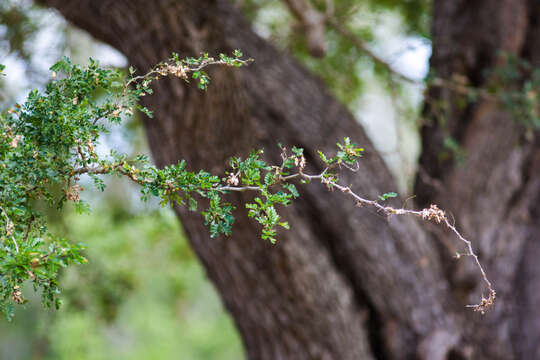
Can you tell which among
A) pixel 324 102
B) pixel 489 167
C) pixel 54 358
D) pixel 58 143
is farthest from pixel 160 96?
pixel 54 358

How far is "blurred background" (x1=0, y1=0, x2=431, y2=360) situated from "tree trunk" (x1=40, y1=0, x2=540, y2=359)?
0.19 metres

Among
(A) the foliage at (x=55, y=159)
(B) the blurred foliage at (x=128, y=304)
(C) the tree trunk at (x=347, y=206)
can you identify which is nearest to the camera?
(A) the foliage at (x=55, y=159)

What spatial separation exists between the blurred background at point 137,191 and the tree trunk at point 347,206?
0.19 meters

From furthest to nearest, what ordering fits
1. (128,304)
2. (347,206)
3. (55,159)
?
1. (128,304)
2. (347,206)
3. (55,159)

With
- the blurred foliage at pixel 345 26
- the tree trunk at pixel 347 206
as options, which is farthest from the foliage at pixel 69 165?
the blurred foliage at pixel 345 26

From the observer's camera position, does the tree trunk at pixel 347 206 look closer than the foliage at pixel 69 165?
No

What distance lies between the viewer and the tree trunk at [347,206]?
1545 millimetres

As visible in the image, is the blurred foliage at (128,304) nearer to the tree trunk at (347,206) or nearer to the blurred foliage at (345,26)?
the tree trunk at (347,206)

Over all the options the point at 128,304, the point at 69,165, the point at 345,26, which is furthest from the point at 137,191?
the point at 128,304

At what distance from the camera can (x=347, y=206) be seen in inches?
74.0

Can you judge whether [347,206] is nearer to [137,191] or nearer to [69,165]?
[137,191]

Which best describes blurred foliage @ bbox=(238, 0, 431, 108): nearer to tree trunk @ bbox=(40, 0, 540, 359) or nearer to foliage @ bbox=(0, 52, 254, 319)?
tree trunk @ bbox=(40, 0, 540, 359)

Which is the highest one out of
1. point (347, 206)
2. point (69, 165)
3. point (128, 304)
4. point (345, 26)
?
point (128, 304)

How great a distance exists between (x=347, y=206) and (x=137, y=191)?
0.80m
